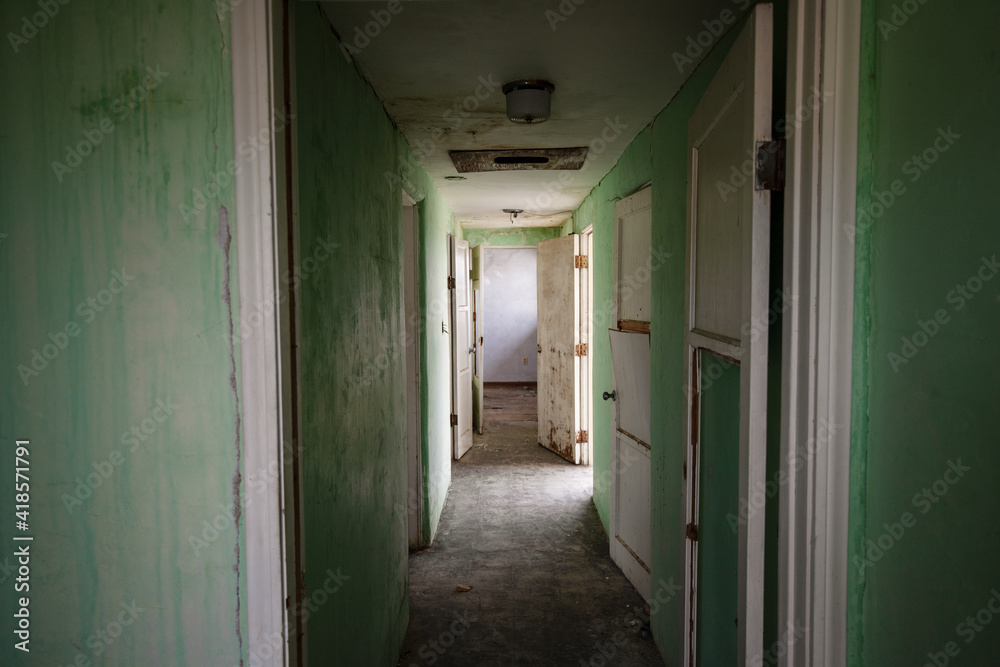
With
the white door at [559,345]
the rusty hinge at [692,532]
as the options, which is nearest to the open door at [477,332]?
the white door at [559,345]

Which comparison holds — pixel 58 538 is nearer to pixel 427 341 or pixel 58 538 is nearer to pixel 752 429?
pixel 752 429

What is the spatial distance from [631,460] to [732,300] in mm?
2115

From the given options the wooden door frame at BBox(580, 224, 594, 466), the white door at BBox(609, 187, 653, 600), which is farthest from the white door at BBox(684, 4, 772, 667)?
the wooden door frame at BBox(580, 224, 594, 466)

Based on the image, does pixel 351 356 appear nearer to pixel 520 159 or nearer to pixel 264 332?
pixel 264 332

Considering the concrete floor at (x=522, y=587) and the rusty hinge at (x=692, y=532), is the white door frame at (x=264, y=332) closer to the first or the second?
the rusty hinge at (x=692, y=532)

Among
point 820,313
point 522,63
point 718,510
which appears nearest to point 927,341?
point 820,313

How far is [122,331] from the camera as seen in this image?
1118mm

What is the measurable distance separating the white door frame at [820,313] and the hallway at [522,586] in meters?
1.75

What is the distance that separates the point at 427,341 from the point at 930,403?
3303 mm

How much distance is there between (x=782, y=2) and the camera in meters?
1.49

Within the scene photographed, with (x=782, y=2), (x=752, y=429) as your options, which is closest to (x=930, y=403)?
(x=752, y=429)

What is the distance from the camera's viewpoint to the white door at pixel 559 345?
558 cm

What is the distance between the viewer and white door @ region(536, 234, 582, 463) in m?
5.58

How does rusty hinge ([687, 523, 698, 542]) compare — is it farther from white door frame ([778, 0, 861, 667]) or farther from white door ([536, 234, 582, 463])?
white door ([536, 234, 582, 463])
